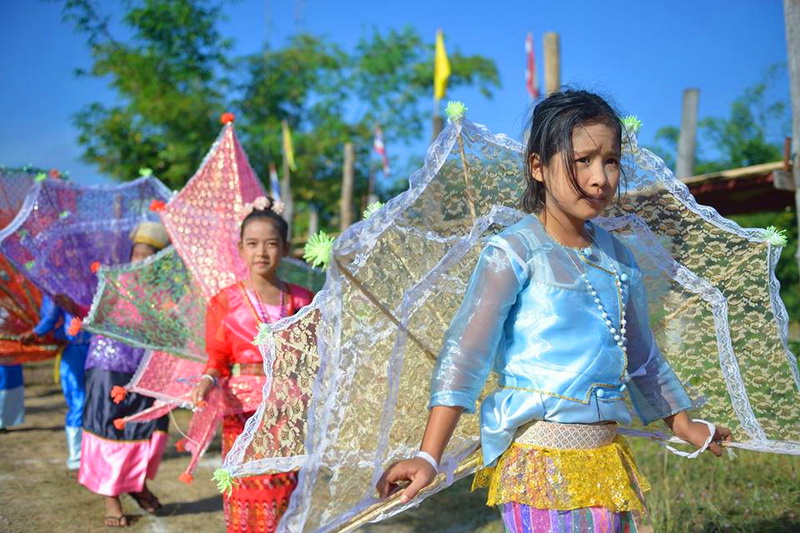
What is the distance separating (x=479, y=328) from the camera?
1908mm

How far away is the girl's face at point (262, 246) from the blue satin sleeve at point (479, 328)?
190 centimetres

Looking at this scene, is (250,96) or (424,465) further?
(250,96)

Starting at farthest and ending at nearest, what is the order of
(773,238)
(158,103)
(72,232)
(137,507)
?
(158,103)
(137,507)
(72,232)
(773,238)

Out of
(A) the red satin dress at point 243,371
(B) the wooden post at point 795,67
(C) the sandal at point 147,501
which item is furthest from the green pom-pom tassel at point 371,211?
(B) the wooden post at point 795,67

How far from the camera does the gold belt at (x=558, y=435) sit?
1.94 meters

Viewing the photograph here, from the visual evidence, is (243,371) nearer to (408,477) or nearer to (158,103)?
(408,477)

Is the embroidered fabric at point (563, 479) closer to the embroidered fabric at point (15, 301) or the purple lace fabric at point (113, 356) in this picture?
the purple lace fabric at point (113, 356)

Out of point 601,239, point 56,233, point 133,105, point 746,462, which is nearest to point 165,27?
point 133,105

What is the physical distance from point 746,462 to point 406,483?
11.5 ft

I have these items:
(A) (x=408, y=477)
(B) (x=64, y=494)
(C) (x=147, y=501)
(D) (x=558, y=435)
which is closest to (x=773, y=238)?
(D) (x=558, y=435)

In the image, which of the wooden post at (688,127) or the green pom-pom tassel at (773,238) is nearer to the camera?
the green pom-pom tassel at (773,238)

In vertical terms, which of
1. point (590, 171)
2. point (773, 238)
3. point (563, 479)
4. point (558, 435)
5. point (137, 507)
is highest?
point (590, 171)

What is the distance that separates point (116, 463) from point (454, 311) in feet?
10.6

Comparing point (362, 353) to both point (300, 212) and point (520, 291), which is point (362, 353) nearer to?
point (520, 291)
